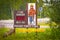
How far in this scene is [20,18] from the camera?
6.23ft

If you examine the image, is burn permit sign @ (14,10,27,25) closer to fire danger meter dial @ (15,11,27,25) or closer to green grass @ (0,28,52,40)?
fire danger meter dial @ (15,11,27,25)

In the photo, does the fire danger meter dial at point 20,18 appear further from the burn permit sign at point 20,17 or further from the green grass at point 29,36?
the green grass at point 29,36

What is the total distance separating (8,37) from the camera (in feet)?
6.18

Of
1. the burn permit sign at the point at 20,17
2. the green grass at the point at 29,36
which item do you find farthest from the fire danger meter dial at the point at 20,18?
the green grass at the point at 29,36

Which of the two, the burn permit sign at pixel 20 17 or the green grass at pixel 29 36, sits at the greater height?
the burn permit sign at pixel 20 17

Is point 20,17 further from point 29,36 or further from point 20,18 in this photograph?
point 29,36

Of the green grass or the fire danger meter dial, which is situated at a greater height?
the fire danger meter dial

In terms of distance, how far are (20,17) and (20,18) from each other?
1cm

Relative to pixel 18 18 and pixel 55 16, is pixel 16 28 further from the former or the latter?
pixel 55 16

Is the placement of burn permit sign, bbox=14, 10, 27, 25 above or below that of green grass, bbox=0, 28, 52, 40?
above

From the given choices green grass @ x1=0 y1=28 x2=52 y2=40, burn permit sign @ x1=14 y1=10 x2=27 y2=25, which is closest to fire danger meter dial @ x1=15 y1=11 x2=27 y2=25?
burn permit sign @ x1=14 y1=10 x2=27 y2=25

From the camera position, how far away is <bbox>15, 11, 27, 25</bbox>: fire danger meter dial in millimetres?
1887

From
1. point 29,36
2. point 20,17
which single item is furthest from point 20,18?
point 29,36

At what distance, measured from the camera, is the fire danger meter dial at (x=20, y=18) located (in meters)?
1.89
